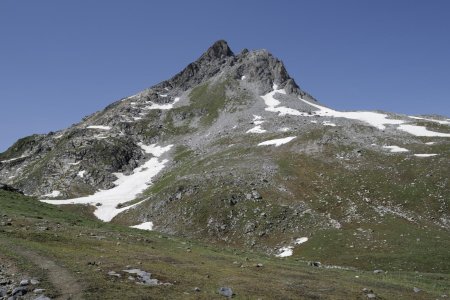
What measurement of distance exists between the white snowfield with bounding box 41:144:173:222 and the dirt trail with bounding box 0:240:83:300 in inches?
2915

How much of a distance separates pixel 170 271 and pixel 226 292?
5551 millimetres

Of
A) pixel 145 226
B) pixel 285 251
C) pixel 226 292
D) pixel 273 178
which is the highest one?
pixel 273 178

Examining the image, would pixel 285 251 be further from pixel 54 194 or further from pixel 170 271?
pixel 54 194

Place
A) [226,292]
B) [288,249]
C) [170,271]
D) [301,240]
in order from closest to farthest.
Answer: [226,292], [170,271], [288,249], [301,240]

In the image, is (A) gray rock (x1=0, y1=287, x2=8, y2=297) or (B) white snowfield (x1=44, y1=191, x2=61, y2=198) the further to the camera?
(B) white snowfield (x1=44, y1=191, x2=61, y2=198)

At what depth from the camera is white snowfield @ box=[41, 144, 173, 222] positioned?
104625mm

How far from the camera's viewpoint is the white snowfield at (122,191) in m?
105

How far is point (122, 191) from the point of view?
122938 millimetres

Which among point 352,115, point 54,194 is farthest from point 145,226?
point 352,115

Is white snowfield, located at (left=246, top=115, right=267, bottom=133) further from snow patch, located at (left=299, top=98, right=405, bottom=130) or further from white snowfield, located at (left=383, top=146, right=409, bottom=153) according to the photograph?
white snowfield, located at (left=383, top=146, right=409, bottom=153)

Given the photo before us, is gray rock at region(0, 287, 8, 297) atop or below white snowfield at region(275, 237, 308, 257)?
atop

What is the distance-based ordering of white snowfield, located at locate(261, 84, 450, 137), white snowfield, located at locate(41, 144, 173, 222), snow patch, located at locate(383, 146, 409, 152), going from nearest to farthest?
snow patch, located at locate(383, 146, 409, 152)
white snowfield, located at locate(41, 144, 173, 222)
white snowfield, located at locate(261, 84, 450, 137)

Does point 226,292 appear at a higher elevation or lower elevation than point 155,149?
lower

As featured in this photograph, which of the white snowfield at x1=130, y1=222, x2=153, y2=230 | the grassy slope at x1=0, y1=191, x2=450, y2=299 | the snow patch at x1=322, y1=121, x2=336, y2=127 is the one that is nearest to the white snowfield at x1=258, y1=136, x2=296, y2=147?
the snow patch at x1=322, y1=121, x2=336, y2=127
